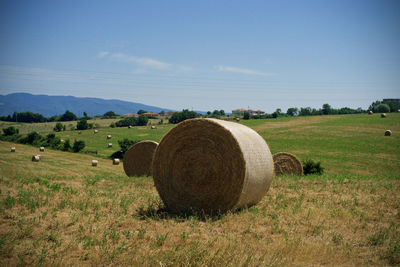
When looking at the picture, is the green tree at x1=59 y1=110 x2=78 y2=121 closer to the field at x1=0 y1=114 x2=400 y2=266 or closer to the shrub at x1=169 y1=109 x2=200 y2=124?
the shrub at x1=169 y1=109 x2=200 y2=124

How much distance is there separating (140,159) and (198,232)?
14.8 meters

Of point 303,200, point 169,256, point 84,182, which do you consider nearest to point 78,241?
point 169,256

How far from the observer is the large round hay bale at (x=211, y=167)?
7.79m

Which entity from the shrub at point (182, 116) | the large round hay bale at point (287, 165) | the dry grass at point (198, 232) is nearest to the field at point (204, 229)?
the dry grass at point (198, 232)

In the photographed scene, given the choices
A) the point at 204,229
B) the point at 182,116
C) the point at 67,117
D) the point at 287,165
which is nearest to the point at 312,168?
the point at 287,165

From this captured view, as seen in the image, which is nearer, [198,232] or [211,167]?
[198,232]

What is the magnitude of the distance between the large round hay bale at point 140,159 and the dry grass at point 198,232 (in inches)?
408

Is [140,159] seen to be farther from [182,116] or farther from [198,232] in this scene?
[182,116]

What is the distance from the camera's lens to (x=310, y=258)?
202 inches

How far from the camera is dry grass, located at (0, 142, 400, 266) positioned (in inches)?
198

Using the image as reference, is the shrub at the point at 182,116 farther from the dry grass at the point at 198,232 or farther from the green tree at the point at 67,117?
the dry grass at the point at 198,232

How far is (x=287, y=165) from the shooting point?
56.1ft

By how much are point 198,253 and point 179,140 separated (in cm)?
430

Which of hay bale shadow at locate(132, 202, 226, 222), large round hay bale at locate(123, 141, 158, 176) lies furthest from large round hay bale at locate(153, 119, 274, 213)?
large round hay bale at locate(123, 141, 158, 176)
